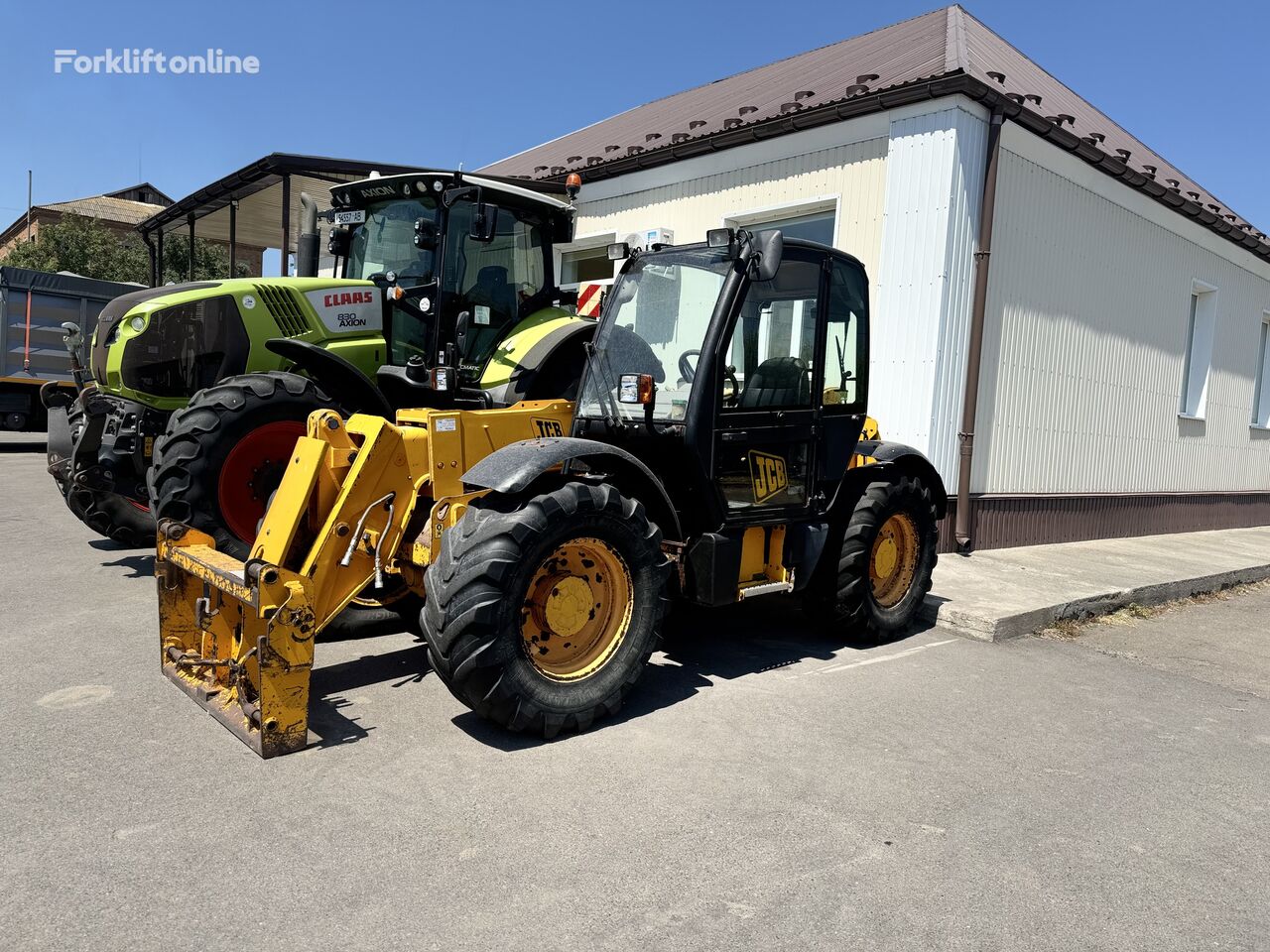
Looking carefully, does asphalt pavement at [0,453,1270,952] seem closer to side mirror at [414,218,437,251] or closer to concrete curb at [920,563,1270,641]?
concrete curb at [920,563,1270,641]

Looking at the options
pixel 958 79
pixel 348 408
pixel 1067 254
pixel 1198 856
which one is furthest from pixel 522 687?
pixel 1067 254

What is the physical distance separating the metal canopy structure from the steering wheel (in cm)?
626

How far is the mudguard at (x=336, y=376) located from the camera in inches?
263

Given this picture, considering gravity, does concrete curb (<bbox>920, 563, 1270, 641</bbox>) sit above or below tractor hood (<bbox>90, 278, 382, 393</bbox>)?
below

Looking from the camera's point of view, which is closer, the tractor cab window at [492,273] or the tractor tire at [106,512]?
the tractor cab window at [492,273]

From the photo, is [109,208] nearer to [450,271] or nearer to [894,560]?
[450,271]

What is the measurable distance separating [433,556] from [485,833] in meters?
1.69

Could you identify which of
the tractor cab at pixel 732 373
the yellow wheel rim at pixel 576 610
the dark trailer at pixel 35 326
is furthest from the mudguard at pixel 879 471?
the dark trailer at pixel 35 326

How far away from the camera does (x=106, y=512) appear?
24.6 feet

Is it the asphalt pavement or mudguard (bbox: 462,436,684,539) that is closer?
the asphalt pavement

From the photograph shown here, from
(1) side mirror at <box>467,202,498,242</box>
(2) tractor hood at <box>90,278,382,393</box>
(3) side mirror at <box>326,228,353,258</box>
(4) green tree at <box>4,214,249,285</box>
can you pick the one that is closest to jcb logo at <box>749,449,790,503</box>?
(1) side mirror at <box>467,202,498,242</box>

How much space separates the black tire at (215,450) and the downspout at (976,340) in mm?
6308

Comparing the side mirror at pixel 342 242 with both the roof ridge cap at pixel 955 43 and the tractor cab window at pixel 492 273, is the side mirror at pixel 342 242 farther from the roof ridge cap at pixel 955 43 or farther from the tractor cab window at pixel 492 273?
the roof ridge cap at pixel 955 43

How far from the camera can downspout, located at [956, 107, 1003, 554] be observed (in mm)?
8844
